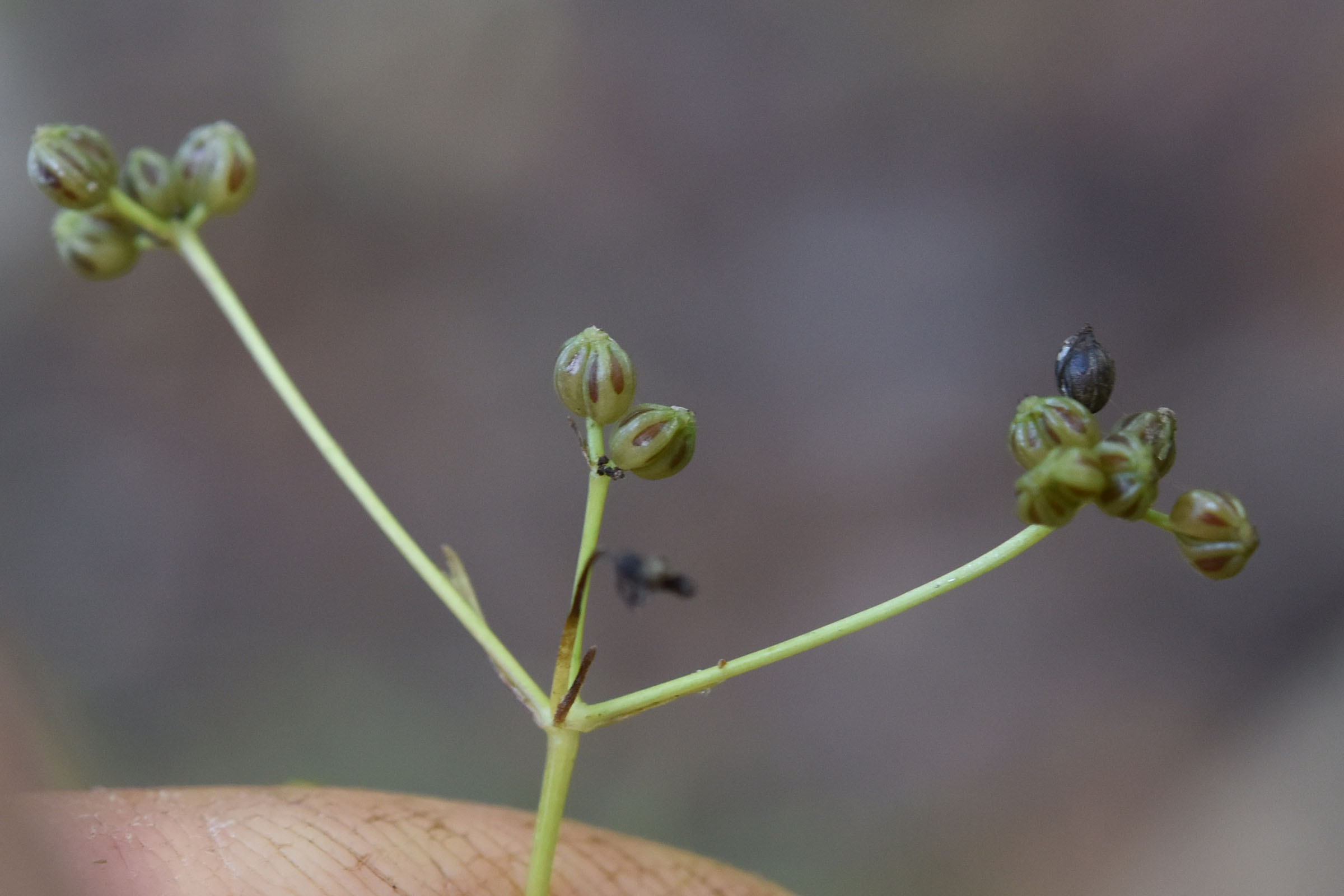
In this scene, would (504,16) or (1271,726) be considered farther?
(504,16)

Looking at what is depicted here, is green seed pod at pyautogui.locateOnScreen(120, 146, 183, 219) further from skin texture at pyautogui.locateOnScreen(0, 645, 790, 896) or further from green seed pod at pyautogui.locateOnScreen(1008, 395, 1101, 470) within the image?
green seed pod at pyautogui.locateOnScreen(1008, 395, 1101, 470)

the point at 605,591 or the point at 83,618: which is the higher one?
the point at 605,591

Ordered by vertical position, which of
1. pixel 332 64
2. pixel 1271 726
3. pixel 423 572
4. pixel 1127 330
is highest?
pixel 332 64

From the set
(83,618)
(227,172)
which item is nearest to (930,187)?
(227,172)

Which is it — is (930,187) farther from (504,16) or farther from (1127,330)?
(504,16)

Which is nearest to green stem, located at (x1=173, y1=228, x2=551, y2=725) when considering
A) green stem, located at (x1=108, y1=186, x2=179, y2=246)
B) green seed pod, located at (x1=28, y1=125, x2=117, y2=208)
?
green stem, located at (x1=108, y1=186, x2=179, y2=246)

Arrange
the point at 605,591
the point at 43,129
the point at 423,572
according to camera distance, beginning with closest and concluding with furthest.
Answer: the point at 423,572, the point at 43,129, the point at 605,591

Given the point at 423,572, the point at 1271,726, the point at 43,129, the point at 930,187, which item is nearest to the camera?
the point at 423,572
